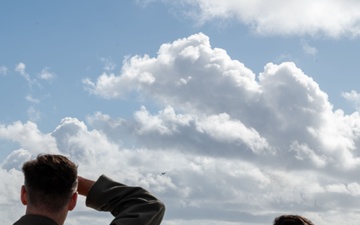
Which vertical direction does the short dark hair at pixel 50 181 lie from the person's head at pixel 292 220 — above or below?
below

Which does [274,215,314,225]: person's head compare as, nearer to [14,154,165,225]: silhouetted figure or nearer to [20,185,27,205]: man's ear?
[14,154,165,225]: silhouetted figure

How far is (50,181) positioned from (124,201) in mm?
1210

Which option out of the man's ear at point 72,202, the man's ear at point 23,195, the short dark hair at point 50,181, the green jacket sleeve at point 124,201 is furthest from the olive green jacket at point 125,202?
the man's ear at point 23,195

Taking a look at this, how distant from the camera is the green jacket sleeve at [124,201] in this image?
24.7ft

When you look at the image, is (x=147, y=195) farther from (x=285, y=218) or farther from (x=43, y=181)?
(x=285, y=218)

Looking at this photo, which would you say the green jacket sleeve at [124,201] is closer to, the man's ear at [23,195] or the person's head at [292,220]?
the man's ear at [23,195]

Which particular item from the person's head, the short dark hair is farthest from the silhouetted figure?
the person's head

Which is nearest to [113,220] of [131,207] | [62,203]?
[131,207]

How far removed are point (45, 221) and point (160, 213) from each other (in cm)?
175

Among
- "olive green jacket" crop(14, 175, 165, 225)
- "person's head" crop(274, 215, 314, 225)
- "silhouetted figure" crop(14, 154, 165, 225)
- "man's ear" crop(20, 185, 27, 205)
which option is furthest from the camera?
"person's head" crop(274, 215, 314, 225)

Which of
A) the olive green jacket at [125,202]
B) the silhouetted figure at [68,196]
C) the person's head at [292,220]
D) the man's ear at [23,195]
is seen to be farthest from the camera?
the person's head at [292,220]

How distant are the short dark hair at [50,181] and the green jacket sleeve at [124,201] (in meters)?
0.69

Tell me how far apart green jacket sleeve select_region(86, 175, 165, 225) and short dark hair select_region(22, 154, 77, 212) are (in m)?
0.69

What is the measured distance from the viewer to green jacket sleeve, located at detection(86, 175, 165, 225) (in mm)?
7527
